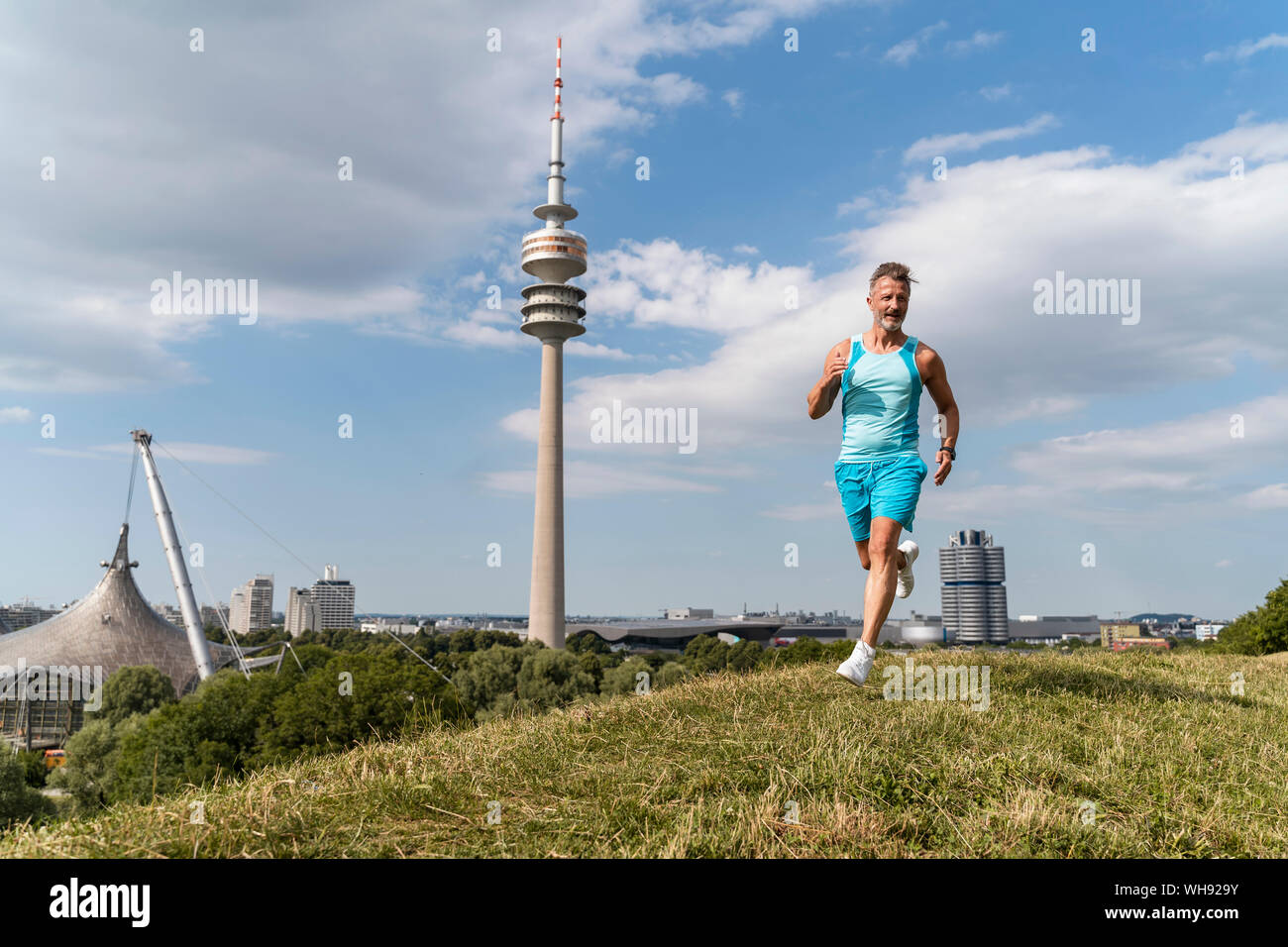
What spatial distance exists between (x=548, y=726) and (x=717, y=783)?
2.42 meters

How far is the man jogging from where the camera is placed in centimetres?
731

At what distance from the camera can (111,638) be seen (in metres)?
75.6

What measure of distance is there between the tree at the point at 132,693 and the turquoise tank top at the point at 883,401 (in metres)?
63.9

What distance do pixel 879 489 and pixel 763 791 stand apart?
3.73 m

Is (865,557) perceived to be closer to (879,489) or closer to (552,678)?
(879,489)

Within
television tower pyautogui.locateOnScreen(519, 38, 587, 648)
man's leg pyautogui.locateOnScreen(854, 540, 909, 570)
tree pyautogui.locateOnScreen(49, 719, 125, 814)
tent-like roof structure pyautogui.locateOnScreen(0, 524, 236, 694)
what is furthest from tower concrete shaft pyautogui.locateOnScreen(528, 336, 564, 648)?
man's leg pyautogui.locateOnScreen(854, 540, 909, 570)

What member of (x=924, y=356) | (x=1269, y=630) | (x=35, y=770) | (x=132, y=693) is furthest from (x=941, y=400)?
(x=132, y=693)

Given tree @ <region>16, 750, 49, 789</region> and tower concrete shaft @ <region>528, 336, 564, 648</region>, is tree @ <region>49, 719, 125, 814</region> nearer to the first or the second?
tree @ <region>16, 750, 49, 789</region>

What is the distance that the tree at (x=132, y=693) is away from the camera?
59.8m

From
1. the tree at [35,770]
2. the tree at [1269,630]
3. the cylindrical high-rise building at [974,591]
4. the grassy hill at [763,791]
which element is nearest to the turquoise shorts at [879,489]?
the grassy hill at [763,791]

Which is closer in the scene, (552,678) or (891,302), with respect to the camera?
(891,302)
